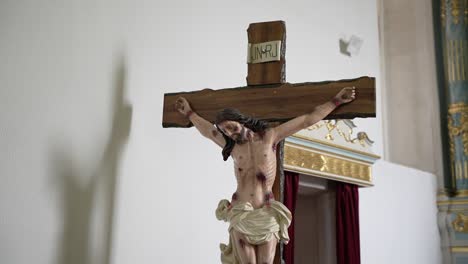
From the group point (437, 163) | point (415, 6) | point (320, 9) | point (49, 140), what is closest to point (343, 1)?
point (320, 9)

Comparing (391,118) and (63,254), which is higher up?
(391,118)

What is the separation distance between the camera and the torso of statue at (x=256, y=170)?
7.45 ft

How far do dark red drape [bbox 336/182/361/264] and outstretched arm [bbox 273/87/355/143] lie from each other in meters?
1.84

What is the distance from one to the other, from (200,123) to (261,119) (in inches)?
10.9

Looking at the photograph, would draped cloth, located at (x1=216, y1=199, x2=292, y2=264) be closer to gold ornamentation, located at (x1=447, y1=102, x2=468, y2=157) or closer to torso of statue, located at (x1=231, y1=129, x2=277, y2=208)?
torso of statue, located at (x1=231, y1=129, x2=277, y2=208)

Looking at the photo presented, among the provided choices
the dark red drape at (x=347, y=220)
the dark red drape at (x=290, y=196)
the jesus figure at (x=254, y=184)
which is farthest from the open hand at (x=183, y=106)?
the dark red drape at (x=347, y=220)

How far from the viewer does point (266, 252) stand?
7.19 ft

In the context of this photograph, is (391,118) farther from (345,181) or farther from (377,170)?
(345,181)

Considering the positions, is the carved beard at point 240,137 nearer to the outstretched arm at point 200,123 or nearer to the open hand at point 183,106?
the outstretched arm at point 200,123

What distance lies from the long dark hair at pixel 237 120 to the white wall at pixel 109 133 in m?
0.77

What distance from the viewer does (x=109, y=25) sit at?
9.92 ft

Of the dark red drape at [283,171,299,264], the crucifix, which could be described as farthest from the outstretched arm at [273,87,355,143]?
the dark red drape at [283,171,299,264]

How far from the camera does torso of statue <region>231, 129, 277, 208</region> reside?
2270 millimetres

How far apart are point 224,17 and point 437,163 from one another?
9.34 ft
